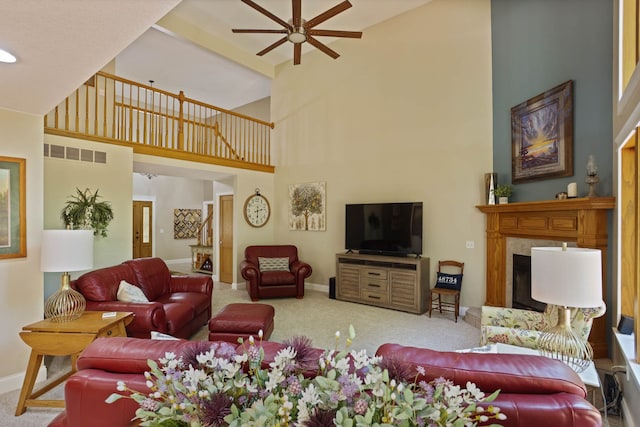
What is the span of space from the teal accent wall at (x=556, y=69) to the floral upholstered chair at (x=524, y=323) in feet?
5.08

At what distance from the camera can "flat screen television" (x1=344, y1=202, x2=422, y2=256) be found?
16.6 feet

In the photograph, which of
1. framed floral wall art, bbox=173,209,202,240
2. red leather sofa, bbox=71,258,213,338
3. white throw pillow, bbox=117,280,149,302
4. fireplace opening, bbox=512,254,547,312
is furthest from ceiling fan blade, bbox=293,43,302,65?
framed floral wall art, bbox=173,209,202,240

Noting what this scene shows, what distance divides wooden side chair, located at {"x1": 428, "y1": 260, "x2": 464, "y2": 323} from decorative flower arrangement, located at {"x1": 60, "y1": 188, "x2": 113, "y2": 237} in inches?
185

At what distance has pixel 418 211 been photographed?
5.02 metres

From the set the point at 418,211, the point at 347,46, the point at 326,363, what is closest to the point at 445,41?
the point at 347,46

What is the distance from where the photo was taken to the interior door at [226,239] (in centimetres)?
712

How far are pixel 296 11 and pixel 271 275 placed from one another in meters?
3.99

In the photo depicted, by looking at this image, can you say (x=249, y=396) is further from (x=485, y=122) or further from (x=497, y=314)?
(x=485, y=122)

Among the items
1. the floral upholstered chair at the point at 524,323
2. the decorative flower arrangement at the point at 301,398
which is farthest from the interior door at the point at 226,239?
the decorative flower arrangement at the point at 301,398

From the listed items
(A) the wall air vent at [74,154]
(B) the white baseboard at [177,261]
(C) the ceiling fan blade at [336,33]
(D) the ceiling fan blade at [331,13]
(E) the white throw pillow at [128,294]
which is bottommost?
(B) the white baseboard at [177,261]

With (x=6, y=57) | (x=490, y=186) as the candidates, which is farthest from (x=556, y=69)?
(x=6, y=57)

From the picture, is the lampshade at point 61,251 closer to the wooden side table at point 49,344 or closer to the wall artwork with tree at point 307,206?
the wooden side table at point 49,344

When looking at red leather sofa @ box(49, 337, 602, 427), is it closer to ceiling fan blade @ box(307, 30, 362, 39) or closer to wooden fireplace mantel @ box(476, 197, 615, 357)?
wooden fireplace mantel @ box(476, 197, 615, 357)

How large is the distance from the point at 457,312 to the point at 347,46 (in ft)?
16.9
